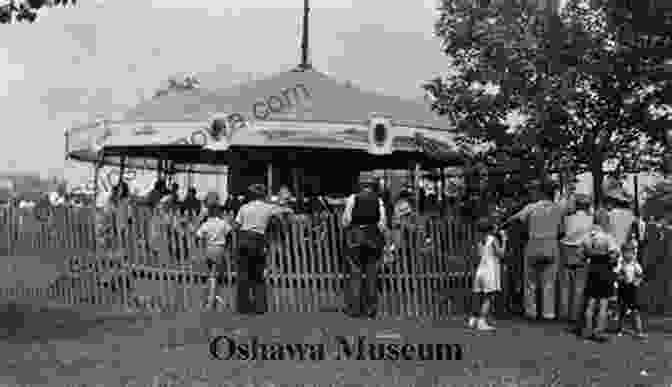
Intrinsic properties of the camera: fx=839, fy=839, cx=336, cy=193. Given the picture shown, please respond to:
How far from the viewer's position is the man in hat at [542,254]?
1080 cm

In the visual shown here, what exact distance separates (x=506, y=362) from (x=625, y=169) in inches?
244

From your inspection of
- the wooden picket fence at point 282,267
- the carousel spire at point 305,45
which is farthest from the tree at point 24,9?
the carousel spire at point 305,45

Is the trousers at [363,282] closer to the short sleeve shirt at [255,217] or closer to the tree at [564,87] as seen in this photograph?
the short sleeve shirt at [255,217]

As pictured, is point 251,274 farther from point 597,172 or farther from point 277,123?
point 597,172

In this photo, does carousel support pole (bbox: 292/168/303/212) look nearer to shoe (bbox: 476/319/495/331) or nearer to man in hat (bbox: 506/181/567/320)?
man in hat (bbox: 506/181/567/320)

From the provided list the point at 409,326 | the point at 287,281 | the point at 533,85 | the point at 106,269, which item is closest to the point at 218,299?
the point at 287,281

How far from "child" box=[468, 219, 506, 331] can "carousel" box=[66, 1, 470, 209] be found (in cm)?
351

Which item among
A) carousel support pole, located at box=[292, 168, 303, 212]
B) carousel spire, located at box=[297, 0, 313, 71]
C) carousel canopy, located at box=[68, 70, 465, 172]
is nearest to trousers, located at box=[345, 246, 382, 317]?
carousel canopy, located at box=[68, 70, 465, 172]

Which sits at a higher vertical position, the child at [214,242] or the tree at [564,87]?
the tree at [564,87]

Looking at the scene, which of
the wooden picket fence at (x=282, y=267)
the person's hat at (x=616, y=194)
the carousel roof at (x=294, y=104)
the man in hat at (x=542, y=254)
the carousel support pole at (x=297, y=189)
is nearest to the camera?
the person's hat at (x=616, y=194)

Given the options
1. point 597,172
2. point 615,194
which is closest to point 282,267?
point 615,194

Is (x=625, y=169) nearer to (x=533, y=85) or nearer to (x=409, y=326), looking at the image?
(x=533, y=85)

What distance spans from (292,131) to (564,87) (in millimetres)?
4985

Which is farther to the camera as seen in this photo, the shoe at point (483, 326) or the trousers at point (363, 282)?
the trousers at point (363, 282)
